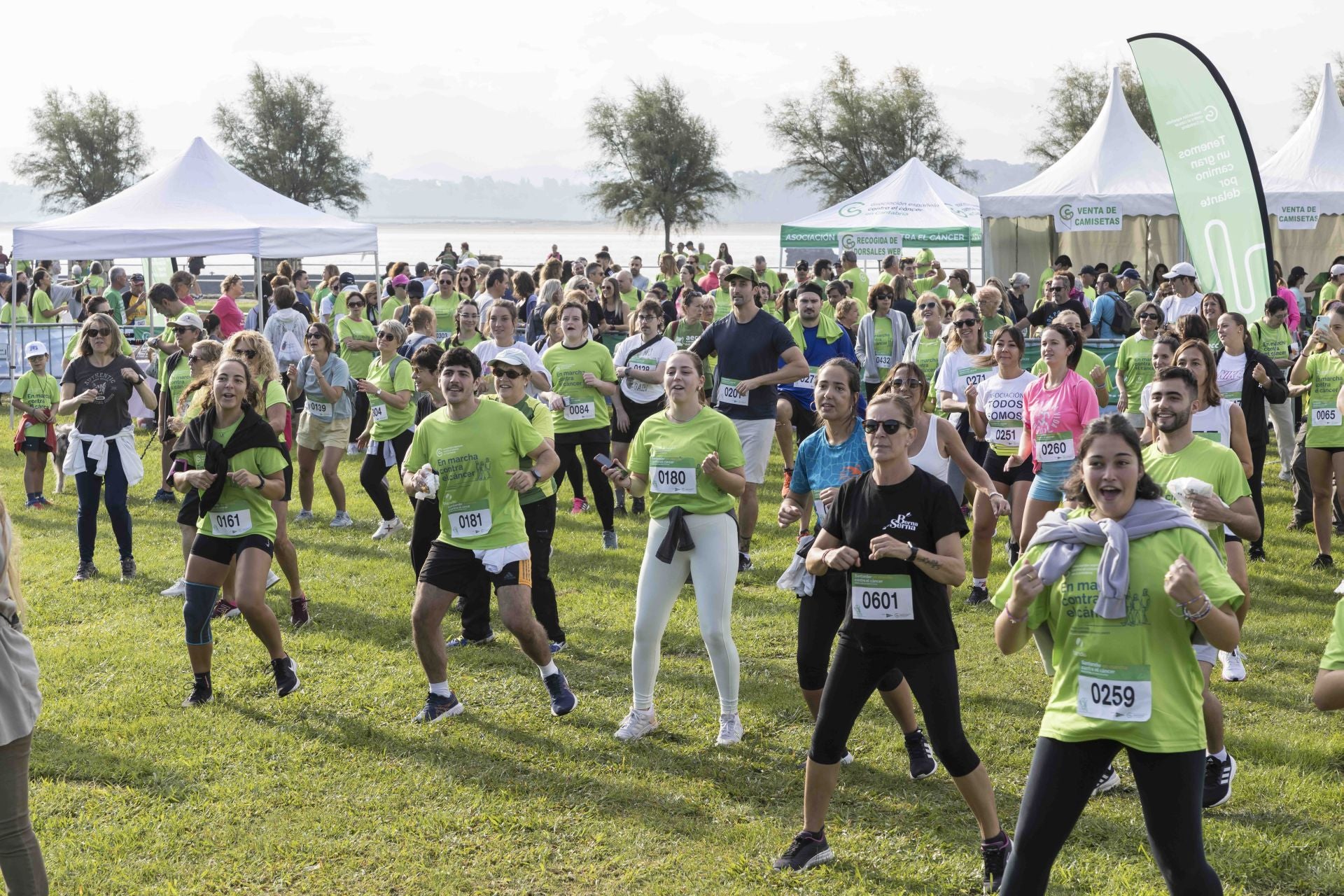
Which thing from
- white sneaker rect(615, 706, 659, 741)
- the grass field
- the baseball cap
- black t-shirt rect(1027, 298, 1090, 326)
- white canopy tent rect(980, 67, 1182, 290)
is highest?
white canopy tent rect(980, 67, 1182, 290)

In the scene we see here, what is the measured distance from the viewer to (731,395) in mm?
9352

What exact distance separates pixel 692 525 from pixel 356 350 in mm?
7288

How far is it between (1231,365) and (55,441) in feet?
34.8

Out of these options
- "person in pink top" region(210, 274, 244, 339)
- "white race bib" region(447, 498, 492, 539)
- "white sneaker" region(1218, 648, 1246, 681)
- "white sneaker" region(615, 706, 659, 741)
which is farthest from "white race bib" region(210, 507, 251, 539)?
"person in pink top" region(210, 274, 244, 339)

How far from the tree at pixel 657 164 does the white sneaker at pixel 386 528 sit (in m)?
42.2

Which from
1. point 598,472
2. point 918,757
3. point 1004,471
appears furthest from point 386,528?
point 918,757

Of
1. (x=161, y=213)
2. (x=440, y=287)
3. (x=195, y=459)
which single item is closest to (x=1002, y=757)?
(x=195, y=459)

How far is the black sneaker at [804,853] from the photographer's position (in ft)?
16.5

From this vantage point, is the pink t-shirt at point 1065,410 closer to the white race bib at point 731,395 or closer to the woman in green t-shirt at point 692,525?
the white race bib at point 731,395

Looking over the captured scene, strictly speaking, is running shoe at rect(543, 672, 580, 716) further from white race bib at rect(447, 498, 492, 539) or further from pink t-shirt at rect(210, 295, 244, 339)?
pink t-shirt at rect(210, 295, 244, 339)

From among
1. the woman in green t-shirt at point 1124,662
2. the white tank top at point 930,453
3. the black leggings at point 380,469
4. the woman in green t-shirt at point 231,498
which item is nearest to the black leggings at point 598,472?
the black leggings at point 380,469

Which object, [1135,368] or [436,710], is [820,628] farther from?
[1135,368]

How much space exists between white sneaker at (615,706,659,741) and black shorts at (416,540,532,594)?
85 centimetres

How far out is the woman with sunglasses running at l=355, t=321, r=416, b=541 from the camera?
34.4ft
